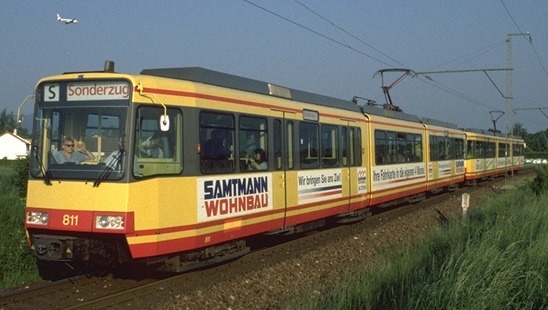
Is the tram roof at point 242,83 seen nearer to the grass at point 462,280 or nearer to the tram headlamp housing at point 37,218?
the tram headlamp housing at point 37,218

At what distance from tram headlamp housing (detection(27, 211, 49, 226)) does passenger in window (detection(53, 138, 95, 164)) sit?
748 mm

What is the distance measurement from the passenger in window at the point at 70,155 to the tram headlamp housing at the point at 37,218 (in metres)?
0.75

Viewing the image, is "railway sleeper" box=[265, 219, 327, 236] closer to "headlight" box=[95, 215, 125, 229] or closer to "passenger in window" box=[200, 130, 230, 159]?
"passenger in window" box=[200, 130, 230, 159]


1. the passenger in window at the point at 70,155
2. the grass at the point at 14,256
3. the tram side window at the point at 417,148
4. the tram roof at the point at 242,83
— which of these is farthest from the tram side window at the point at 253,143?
the tram side window at the point at 417,148

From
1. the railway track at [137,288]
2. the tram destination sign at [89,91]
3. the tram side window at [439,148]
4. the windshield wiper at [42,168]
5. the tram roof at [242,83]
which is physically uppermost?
the tram roof at [242,83]

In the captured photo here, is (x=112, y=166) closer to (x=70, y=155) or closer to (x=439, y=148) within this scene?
(x=70, y=155)

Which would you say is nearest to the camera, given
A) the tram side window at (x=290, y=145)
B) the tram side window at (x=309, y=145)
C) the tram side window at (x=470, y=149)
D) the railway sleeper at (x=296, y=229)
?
the railway sleeper at (x=296, y=229)

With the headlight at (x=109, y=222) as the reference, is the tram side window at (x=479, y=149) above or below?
above

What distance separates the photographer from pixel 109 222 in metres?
7.84

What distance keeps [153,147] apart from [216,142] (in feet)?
4.16

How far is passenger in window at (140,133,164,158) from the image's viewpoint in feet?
27.1

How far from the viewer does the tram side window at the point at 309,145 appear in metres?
12.2

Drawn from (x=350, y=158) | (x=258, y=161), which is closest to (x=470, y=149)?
(x=350, y=158)

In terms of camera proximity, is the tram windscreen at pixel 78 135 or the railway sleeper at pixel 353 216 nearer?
the tram windscreen at pixel 78 135
